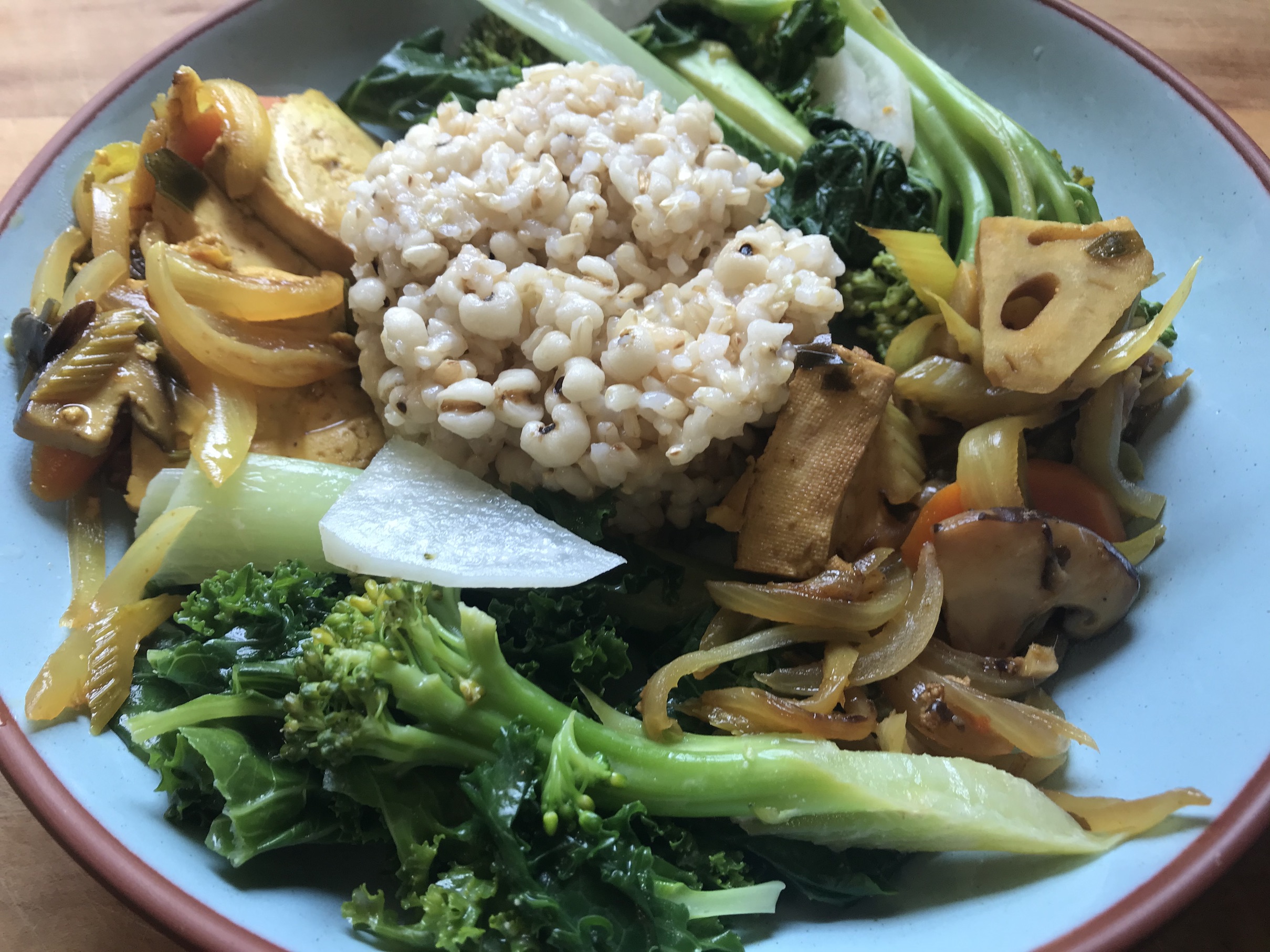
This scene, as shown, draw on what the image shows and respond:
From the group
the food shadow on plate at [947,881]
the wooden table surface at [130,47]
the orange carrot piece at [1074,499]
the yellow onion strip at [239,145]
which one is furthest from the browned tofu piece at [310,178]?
the food shadow on plate at [947,881]

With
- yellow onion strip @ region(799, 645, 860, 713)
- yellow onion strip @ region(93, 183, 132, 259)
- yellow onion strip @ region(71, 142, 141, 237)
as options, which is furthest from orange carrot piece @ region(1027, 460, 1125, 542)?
yellow onion strip @ region(71, 142, 141, 237)

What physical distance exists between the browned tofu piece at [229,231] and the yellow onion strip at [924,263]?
70.5 inches

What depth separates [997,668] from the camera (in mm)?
2143

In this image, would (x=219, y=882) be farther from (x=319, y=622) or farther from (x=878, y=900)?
(x=878, y=900)

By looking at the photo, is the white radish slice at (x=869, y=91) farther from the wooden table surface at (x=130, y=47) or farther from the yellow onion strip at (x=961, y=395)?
the wooden table surface at (x=130, y=47)

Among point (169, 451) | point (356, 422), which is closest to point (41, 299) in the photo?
point (169, 451)

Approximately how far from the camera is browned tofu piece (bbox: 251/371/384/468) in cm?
248

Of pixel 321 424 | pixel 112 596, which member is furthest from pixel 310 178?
pixel 112 596

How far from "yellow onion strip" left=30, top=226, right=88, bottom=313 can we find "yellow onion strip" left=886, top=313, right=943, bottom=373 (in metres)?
2.46

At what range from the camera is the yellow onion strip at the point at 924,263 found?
2.54 meters

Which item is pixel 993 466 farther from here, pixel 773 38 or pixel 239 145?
pixel 239 145

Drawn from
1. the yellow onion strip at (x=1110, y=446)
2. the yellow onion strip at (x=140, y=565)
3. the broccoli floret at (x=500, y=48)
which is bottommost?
the yellow onion strip at (x=140, y=565)

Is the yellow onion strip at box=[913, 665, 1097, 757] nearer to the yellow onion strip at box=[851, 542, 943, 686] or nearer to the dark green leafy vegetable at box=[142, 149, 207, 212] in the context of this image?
the yellow onion strip at box=[851, 542, 943, 686]

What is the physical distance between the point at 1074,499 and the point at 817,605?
83 centimetres
